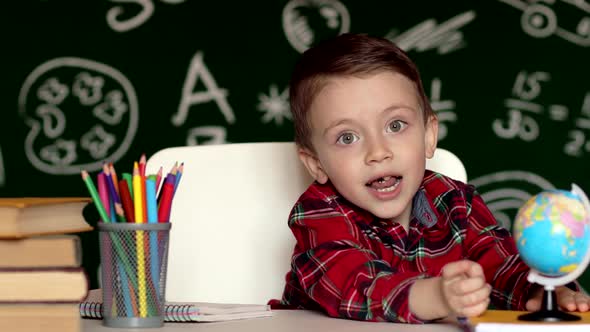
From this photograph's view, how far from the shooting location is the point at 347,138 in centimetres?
132

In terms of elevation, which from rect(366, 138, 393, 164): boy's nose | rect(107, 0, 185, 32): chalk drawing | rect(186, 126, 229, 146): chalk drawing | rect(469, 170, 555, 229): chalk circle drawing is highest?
rect(107, 0, 185, 32): chalk drawing

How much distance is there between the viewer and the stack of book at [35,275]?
0.72m

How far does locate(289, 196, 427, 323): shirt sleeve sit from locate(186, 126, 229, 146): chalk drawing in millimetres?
1483

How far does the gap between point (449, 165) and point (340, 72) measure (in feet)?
1.14

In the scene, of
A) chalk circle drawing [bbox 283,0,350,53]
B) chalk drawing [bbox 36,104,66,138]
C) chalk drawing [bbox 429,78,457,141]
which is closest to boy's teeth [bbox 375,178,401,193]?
chalk drawing [bbox 429,78,457,141]

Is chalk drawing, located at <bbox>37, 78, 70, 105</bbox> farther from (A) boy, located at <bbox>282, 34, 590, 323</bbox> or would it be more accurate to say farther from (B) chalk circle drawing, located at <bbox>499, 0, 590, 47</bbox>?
(A) boy, located at <bbox>282, 34, 590, 323</bbox>

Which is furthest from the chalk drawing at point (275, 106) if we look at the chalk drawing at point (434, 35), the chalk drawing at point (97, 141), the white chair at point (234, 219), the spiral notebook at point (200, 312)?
the spiral notebook at point (200, 312)

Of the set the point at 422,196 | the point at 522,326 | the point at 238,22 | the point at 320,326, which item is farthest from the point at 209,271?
the point at 238,22

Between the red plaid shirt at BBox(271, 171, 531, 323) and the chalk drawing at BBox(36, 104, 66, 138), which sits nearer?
the red plaid shirt at BBox(271, 171, 531, 323)

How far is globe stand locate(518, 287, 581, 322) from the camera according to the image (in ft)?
2.79

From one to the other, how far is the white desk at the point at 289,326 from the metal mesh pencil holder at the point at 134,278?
0.02m

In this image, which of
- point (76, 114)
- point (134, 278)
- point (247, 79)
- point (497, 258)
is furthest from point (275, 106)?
point (134, 278)

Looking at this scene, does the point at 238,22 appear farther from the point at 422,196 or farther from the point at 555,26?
the point at 422,196

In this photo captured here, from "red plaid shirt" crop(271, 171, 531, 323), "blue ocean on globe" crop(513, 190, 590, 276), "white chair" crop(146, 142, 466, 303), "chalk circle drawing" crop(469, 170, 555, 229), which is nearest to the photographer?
"blue ocean on globe" crop(513, 190, 590, 276)
